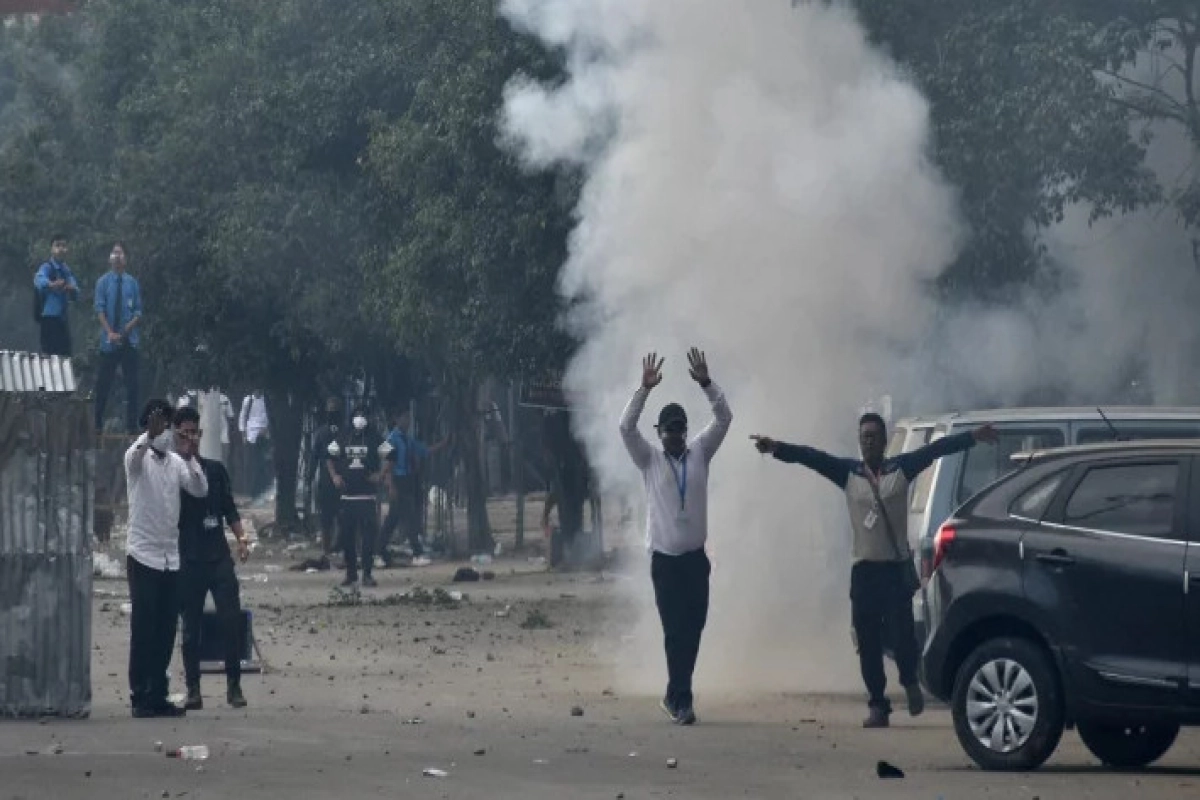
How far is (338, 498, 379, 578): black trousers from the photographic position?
2781cm

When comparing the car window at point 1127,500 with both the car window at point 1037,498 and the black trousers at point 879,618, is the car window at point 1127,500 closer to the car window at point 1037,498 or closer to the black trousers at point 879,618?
the car window at point 1037,498

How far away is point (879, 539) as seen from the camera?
14.7 m

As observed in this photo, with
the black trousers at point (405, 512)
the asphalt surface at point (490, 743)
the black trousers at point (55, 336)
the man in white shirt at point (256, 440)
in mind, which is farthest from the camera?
the man in white shirt at point (256, 440)

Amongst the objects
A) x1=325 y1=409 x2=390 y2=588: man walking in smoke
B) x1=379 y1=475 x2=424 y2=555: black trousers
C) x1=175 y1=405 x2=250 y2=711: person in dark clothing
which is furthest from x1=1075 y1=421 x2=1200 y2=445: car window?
x1=379 y1=475 x2=424 y2=555: black trousers

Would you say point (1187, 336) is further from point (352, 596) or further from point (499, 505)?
point (499, 505)

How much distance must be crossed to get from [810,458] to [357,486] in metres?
13.6

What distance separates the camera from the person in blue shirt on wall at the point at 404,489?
33.4 m

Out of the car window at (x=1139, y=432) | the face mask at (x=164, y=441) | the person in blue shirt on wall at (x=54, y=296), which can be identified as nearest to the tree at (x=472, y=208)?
the person in blue shirt on wall at (x=54, y=296)

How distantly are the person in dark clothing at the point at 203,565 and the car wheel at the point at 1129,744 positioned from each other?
545 centimetres

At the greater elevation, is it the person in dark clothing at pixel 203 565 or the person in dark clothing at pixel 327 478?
Result: the person in dark clothing at pixel 327 478

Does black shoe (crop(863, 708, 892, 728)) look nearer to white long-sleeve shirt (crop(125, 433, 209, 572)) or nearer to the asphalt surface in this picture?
the asphalt surface

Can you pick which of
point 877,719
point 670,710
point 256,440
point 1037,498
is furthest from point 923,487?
point 256,440

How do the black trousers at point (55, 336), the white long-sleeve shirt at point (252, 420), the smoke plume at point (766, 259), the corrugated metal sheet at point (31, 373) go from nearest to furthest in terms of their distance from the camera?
1. the corrugated metal sheet at point (31, 373)
2. the smoke plume at point (766, 259)
3. the black trousers at point (55, 336)
4. the white long-sleeve shirt at point (252, 420)

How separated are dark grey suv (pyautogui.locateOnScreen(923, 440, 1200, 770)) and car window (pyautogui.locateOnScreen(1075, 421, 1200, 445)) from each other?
8.56 ft
